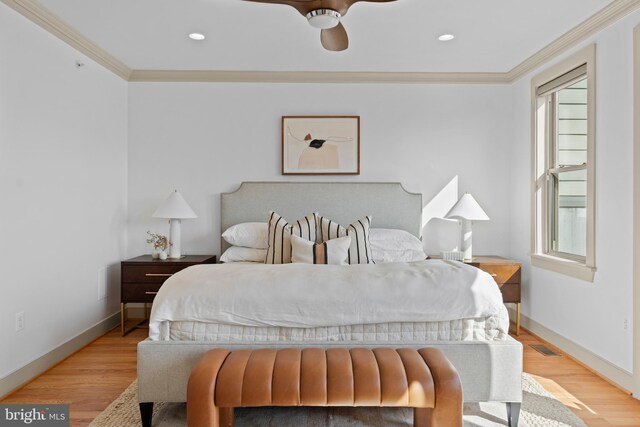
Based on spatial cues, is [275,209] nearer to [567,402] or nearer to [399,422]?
[399,422]

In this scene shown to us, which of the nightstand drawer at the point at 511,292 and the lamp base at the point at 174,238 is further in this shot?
the lamp base at the point at 174,238

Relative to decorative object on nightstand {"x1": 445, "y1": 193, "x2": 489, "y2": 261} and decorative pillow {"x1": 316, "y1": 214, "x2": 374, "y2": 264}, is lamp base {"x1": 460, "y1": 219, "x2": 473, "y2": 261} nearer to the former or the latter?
decorative object on nightstand {"x1": 445, "y1": 193, "x2": 489, "y2": 261}

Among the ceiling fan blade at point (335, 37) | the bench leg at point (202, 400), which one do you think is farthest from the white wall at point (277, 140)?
the bench leg at point (202, 400)

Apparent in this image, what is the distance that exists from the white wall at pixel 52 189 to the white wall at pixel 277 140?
0.35m

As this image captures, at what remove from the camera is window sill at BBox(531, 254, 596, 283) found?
3055 millimetres

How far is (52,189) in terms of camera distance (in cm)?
308

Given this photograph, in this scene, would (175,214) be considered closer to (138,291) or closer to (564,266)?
(138,291)

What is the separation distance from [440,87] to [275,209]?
2.13 metres

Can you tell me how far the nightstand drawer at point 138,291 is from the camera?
12.1ft

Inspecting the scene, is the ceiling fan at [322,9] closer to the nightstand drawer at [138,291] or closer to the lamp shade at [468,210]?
the lamp shade at [468,210]

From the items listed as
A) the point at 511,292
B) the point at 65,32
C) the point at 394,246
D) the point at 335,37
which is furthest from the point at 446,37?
the point at 65,32

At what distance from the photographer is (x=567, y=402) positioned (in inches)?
98.0

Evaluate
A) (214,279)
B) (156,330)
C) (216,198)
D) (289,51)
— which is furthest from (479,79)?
(156,330)

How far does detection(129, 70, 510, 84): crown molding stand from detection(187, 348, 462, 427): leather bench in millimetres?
3102
